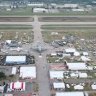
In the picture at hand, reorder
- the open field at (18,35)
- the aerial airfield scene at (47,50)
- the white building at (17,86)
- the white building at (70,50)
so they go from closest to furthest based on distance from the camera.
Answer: the white building at (17,86), the aerial airfield scene at (47,50), the white building at (70,50), the open field at (18,35)

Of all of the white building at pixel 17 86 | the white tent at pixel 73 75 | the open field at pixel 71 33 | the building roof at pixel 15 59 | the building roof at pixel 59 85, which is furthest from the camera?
the open field at pixel 71 33

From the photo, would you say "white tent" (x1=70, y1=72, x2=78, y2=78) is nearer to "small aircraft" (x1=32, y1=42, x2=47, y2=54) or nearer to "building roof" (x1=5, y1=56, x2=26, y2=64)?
"building roof" (x1=5, y1=56, x2=26, y2=64)

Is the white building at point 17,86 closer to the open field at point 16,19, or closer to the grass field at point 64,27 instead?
the grass field at point 64,27

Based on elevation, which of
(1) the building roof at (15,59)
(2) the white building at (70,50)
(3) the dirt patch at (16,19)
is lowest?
(2) the white building at (70,50)

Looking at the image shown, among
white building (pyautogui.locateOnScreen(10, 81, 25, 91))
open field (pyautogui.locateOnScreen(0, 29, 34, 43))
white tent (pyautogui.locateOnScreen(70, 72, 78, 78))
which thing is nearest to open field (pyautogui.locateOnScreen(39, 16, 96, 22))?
open field (pyautogui.locateOnScreen(0, 29, 34, 43))

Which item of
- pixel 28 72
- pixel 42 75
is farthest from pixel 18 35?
pixel 42 75

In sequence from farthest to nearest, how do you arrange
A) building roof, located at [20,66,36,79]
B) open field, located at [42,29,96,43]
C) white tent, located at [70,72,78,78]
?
open field, located at [42,29,96,43] → white tent, located at [70,72,78,78] → building roof, located at [20,66,36,79]

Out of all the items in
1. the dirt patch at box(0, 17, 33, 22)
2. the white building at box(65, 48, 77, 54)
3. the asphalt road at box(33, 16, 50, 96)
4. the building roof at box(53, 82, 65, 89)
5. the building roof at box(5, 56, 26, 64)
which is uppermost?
the dirt patch at box(0, 17, 33, 22)

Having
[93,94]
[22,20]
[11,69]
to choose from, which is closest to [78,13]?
[22,20]

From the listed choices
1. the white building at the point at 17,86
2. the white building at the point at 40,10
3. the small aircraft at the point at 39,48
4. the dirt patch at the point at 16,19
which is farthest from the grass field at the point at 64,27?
the white building at the point at 17,86

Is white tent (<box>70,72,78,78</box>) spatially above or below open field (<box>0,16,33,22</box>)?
below
